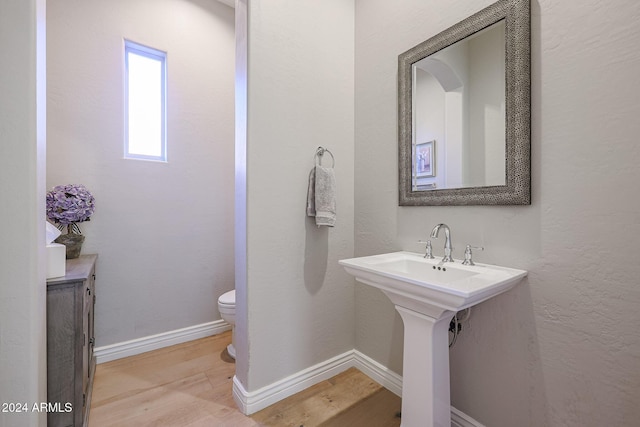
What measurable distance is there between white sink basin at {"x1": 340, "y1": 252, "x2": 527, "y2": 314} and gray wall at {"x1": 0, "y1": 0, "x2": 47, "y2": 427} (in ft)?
3.92

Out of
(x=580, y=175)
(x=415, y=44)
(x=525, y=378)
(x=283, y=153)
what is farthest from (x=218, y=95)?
(x=525, y=378)

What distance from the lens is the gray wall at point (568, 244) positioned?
91 centimetres

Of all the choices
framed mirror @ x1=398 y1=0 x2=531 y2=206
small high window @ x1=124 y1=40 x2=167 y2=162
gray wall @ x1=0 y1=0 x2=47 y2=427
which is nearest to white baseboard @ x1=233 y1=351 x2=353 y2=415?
gray wall @ x1=0 y1=0 x2=47 y2=427

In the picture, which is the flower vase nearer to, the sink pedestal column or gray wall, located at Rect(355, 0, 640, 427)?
the sink pedestal column

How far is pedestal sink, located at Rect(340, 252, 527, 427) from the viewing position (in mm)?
1041

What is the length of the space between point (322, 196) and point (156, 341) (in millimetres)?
1819

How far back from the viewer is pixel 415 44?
1.55 metres

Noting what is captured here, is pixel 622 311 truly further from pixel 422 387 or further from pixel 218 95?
pixel 218 95

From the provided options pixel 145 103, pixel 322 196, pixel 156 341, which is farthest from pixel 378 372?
pixel 145 103

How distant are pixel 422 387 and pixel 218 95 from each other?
260 cm

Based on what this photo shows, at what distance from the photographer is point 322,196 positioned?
65.2 inches

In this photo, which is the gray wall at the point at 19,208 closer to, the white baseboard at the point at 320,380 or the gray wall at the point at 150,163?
the white baseboard at the point at 320,380

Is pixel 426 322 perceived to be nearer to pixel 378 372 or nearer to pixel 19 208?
pixel 378 372

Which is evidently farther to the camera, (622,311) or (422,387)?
(422,387)
